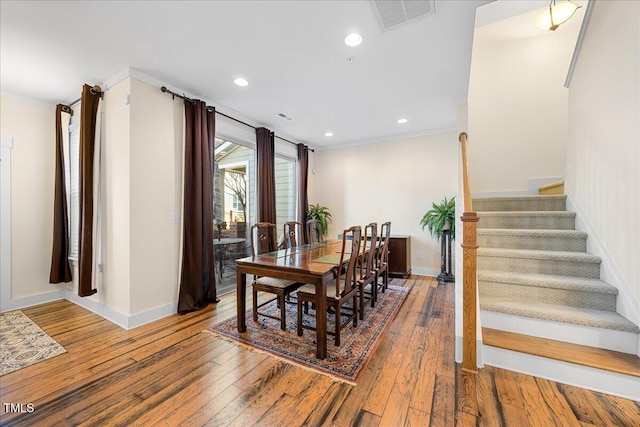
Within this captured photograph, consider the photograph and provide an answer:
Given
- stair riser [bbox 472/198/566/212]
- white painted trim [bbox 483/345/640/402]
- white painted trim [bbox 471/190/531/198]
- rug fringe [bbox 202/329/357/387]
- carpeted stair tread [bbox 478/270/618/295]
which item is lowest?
rug fringe [bbox 202/329/357/387]

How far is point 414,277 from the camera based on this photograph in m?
4.64

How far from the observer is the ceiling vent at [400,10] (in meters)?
1.84

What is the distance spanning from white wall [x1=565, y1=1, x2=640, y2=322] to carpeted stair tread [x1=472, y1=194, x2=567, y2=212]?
31 centimetres

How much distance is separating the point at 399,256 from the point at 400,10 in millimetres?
3599

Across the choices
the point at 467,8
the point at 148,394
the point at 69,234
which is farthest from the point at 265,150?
the point at 148,394

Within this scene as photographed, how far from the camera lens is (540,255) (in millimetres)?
2408

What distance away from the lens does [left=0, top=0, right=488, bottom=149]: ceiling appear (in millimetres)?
1932

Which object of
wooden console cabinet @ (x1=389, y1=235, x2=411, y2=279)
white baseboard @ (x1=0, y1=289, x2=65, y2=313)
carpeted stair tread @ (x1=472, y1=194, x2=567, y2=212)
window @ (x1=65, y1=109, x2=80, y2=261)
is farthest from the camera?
wooden console cabinet @ (x1=389, y1=235, x2=411, y2=279)

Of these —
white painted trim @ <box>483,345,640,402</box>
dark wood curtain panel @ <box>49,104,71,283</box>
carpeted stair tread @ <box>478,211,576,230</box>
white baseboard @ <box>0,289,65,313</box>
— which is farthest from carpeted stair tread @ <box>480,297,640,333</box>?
white baseboard @ <box>0,289,65,313</box>

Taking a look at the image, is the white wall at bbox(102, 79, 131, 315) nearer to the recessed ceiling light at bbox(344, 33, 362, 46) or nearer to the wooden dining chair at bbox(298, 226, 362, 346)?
the wooden dining chair at bbox(298, 226, 362, 346)

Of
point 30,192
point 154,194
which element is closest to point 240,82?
point 154,194

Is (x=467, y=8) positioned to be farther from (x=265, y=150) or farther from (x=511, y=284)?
(x=265, y=150)

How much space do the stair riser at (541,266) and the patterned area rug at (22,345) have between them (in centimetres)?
402

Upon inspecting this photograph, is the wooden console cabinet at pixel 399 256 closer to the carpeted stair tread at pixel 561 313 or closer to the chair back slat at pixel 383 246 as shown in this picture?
the chair back slat at pixel 383 246
